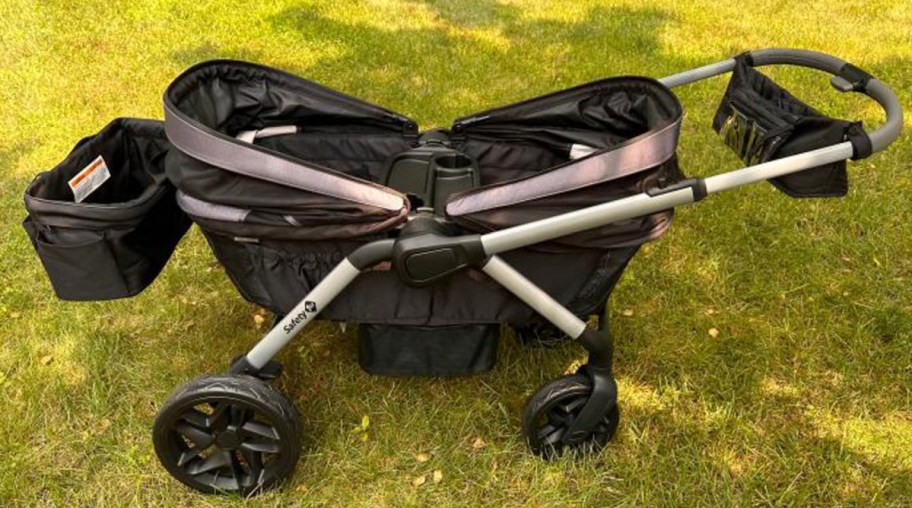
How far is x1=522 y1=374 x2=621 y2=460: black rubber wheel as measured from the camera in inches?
90.7

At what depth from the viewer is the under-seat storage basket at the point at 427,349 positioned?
2.31 meters

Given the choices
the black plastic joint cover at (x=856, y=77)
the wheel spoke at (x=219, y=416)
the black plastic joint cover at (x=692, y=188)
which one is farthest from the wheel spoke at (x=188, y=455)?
the black plastic joint cover at (x=856, y=77)

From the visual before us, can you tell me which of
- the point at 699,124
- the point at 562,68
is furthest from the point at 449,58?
the point at 699,124

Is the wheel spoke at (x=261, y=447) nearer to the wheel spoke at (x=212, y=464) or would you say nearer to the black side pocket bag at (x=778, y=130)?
the wheel spoke at (x=212, y=464)

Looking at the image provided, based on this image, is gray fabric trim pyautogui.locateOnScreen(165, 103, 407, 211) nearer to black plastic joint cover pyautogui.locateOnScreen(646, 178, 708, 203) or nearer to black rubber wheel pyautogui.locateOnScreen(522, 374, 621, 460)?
black plastic joint cover pyautogui.locateOnScreen(646, 178, 708, 203)

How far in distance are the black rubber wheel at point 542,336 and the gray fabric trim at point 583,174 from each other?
3.40 feet

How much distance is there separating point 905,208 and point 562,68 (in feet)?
7.70

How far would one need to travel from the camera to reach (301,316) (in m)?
2.12

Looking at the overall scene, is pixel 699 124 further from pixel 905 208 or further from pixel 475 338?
pixel 475 338

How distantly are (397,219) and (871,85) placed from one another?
1.49 meters

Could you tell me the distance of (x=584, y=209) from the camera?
190 cm

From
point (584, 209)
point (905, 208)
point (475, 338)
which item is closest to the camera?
point (584, 209)

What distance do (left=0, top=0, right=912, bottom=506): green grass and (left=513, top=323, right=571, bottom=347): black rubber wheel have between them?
46mm

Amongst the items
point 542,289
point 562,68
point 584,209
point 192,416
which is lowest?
point 562,68
